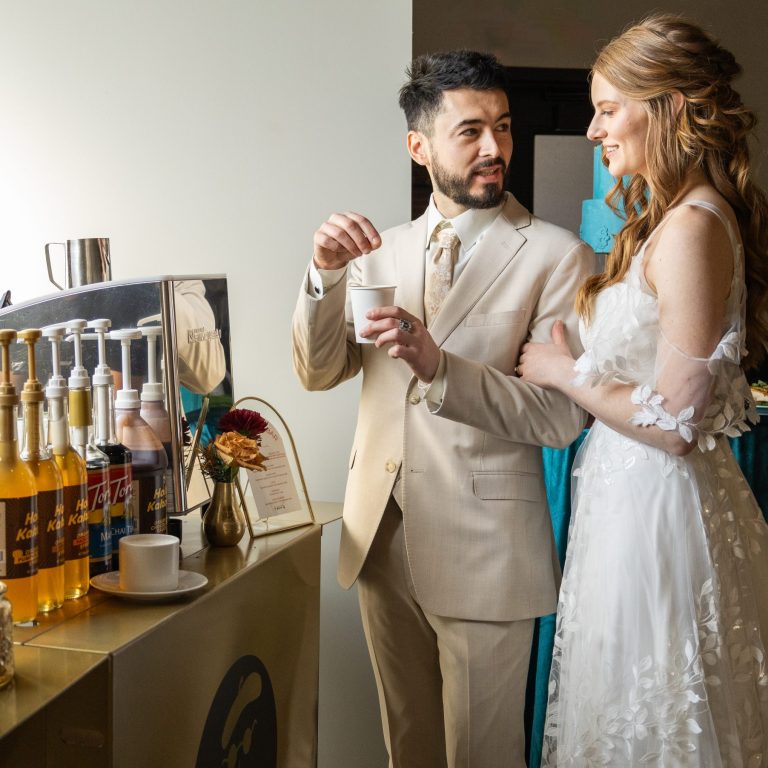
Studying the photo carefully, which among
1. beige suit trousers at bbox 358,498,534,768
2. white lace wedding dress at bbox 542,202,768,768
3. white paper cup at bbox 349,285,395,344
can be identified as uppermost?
white paper cup at bbox 349,285,395,344

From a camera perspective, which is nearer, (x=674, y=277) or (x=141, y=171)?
(x=674, y=277)

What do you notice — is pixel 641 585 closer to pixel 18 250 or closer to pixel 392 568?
pixel 392 568

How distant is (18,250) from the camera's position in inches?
94.1

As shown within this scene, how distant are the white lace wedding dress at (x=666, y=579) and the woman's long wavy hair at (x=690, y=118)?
4.2 inches

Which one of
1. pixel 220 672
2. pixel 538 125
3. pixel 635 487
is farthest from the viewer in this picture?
pixel 538 125

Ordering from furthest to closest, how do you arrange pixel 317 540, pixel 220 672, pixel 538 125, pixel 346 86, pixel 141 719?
1. pixel 538 125
2. pixel 346 86
3. pixel 317 540
4. pixel 220 672
5. pixel 141 719

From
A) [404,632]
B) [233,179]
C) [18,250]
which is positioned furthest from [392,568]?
[18,250]

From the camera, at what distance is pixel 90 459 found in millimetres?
1308

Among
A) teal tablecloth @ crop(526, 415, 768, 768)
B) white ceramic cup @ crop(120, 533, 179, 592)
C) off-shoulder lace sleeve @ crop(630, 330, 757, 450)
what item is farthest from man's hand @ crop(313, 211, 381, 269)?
teal tablecloth @ crop(526, 415, 768, 768)

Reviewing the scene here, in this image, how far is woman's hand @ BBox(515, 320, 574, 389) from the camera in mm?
1681

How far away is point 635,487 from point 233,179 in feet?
4.26

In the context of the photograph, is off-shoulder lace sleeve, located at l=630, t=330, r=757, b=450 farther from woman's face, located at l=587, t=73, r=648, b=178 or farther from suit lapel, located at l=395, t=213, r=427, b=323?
suit lapel, located at l=395, t=213, r=427, b=323

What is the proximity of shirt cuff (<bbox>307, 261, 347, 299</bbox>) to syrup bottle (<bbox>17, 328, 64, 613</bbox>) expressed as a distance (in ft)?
2.22

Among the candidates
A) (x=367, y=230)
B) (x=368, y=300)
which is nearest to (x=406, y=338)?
(x=368, y=300)
